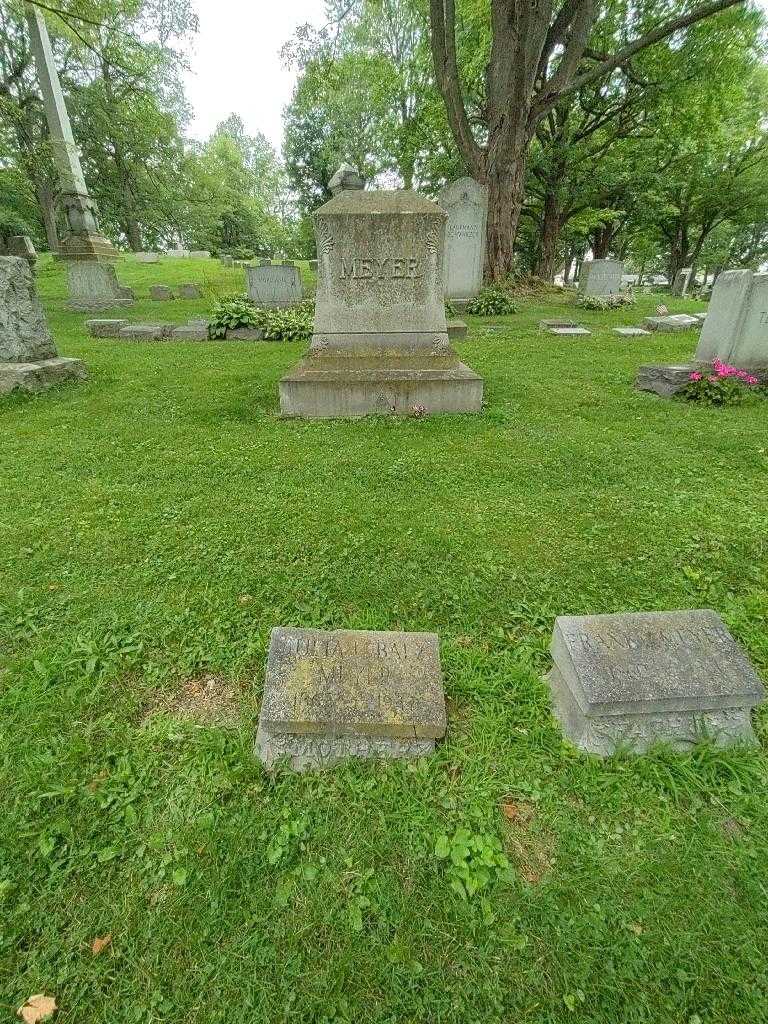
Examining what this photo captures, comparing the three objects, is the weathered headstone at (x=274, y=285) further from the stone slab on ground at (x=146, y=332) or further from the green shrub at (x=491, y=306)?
the green shrub at (x=491, y=306)

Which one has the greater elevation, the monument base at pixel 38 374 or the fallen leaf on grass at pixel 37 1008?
the monument base at pixel 38 374

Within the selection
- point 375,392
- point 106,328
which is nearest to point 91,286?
point 106,328

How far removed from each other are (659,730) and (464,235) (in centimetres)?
1401

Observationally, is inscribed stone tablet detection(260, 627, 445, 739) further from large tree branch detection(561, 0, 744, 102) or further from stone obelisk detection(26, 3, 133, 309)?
stone obelisk detection(26, 3, 133, 309)

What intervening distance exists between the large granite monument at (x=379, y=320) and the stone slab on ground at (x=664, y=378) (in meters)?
2.66

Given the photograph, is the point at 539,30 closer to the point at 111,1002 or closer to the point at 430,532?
the point at 430,532

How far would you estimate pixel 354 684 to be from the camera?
196 centimetres

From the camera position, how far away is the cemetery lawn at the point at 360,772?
4.47 ft

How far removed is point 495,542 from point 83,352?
9.08m

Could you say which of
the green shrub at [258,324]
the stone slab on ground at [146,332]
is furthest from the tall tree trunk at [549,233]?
the stone slab on ground at [146,332]

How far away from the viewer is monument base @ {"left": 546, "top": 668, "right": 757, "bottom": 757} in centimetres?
192

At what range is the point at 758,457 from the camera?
14.3ft

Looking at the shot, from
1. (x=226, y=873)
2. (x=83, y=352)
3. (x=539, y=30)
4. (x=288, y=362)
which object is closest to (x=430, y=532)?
(x=226, y=873)

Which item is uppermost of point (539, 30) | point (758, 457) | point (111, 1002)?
point (539, 30)
